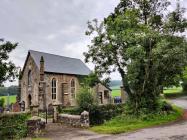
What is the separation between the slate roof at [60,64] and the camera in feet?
Answer: 143

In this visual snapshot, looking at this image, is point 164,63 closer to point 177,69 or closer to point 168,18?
point 177,69

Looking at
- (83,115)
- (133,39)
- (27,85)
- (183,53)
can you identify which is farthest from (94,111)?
(27,85)

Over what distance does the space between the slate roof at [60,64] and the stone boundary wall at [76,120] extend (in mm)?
17374

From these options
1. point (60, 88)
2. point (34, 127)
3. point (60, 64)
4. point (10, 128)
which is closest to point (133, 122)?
point (34, 127)

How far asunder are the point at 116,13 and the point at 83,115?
12709 millimetres

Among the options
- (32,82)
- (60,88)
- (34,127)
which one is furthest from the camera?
(60,88)

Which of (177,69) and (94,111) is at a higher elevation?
(177,69)

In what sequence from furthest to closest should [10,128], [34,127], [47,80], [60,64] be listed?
[60,64] → [47,80] → [10,128] → [34,127]

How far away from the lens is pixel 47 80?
41.9 m

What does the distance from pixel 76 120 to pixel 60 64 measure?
24956 millimetres

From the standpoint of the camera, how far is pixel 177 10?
87.5 feet

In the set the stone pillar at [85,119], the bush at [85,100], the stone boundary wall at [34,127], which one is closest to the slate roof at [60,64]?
the bush at [85,100]

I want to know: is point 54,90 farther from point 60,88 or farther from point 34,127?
point 34,127

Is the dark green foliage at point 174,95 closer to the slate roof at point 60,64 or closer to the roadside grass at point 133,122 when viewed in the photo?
the slate roof at point 60,64
